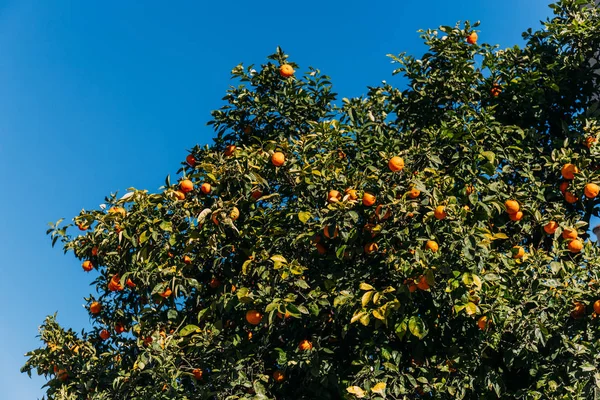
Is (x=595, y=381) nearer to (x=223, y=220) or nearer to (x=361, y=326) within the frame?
(x=361, y=326)

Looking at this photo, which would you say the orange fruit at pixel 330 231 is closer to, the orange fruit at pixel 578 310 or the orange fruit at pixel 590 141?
the orange fruit at pixel 578 310

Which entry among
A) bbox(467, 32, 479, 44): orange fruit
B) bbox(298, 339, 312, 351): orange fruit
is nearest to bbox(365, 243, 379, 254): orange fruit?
bbox(298, 339, 312, 351): orange fruit

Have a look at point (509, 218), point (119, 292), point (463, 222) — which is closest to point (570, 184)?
point (509, 218)

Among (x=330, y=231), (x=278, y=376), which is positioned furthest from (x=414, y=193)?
(x=278, y=376)

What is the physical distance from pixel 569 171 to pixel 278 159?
2.43 metres

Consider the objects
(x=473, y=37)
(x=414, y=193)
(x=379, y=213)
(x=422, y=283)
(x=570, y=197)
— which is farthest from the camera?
(x=473, y=37)

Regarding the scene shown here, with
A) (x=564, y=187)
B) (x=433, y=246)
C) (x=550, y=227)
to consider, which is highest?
(x=564, y=187)

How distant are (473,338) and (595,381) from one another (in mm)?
909

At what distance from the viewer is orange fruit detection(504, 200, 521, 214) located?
5066 mm

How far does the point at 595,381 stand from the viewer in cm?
434

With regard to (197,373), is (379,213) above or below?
above

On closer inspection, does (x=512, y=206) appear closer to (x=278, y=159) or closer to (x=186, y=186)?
(x=278, y=159)

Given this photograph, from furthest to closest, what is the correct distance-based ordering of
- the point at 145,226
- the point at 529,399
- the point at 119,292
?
the point at 119,292 < the point at 145,226 < the point at 529,399

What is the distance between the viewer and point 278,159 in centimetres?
529
